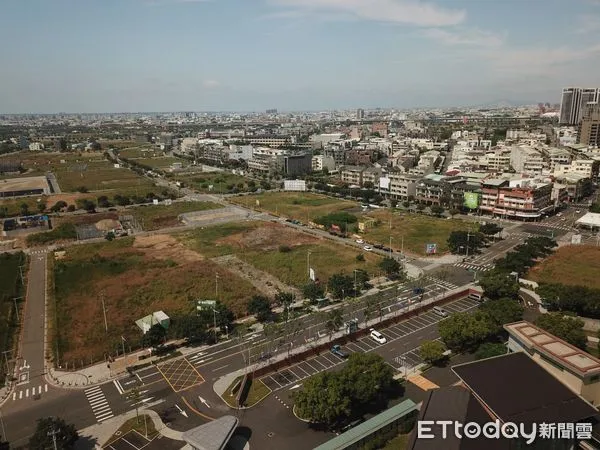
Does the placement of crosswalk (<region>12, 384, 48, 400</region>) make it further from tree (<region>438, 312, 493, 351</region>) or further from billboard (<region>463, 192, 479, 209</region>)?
billboard (<region>463, 192, 479, 209</region>)

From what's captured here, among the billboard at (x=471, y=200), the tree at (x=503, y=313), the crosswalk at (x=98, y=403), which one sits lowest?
the crosswalk at (x=98, y=403)

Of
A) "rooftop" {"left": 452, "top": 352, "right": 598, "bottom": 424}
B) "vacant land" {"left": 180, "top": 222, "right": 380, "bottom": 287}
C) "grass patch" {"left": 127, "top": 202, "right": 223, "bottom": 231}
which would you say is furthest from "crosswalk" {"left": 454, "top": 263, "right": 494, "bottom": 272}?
"grass patch" {"left": 127, "top": 202, "right": 223, "bottom": 231}

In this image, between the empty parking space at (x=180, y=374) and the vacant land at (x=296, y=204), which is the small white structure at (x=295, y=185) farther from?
the empty parking space at (x=180, y=374)

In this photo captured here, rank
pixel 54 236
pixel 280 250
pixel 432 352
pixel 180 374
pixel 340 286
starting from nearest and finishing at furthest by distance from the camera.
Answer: pixel 432 352 → pixel 180 374 → pixel 340 286 → pixel 280 250 → pixel 54 236

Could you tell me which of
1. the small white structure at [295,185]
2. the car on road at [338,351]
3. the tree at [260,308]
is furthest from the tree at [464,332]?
the small white structure at [295,185]

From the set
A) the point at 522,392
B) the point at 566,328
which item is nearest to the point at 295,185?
the point at 566,328

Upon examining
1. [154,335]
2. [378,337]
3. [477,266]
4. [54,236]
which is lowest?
[378,337]

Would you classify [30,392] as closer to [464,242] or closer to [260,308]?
[260,308]
